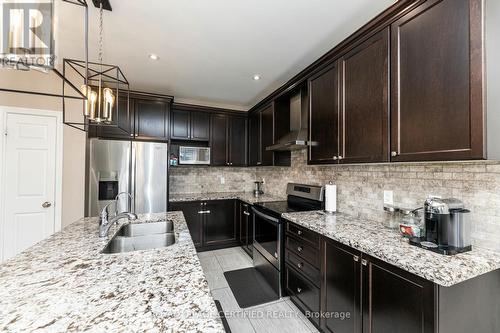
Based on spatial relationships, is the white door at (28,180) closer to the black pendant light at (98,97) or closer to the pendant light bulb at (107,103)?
the black pendant light at (98,97)

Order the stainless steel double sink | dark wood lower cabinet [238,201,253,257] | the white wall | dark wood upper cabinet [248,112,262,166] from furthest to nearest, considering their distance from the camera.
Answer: dark wood upper cabinet [248,112,262,166], dark wood lower cabinet [238,201,253,257], the white wall, the stainless steel double sink

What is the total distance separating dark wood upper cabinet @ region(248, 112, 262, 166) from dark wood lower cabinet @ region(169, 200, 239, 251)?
857mm

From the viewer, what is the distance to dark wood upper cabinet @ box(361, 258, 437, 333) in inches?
40.6

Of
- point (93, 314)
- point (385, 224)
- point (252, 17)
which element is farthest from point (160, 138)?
point (385, 224)

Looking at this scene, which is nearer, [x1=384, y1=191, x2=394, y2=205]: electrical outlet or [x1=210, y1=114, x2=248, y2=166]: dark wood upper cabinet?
[x1=384, y1=191, x2=394, y2=205]: electrical outlet

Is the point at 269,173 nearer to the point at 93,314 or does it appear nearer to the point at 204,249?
the point at 204,249

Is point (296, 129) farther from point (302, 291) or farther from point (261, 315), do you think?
point (261, 315)

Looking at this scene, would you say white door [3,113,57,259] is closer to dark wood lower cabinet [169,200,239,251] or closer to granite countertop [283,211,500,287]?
dark wood lower cabinet [169,200,239,251]

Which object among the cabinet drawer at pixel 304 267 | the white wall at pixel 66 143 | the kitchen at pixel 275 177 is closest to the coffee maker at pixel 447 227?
the kitchen at pixel 275 177

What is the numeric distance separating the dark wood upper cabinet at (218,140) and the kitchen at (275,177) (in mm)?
237

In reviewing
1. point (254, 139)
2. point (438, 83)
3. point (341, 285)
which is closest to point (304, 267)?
point (341, 285)

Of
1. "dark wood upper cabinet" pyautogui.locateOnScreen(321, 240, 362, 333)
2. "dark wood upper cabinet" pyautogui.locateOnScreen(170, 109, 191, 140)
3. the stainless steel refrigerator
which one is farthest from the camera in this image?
"dark wood upper cabinet" pyautogui.locateOnScreen(170, 109, 191, 140)

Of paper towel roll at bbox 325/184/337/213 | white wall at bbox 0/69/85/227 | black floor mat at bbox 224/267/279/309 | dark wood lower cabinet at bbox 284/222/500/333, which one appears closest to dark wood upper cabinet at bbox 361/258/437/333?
dark wood lower cabinet at bbox 284/222/500/333

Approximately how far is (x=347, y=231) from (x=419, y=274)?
620 millimetres
